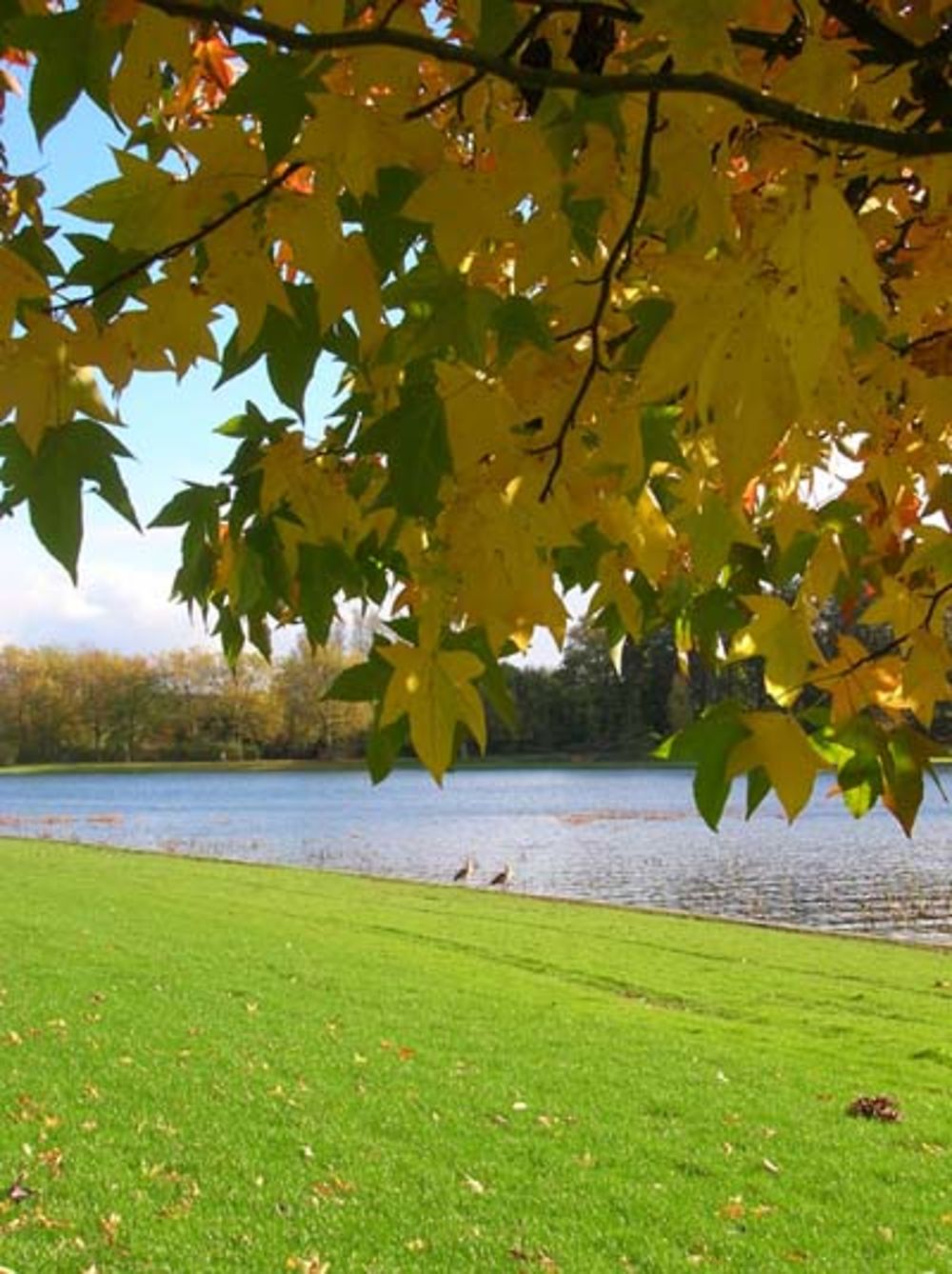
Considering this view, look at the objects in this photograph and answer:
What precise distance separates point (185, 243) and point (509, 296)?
1.31 feet

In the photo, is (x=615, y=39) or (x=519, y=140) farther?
(x=615, y=39)

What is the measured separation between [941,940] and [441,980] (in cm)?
831

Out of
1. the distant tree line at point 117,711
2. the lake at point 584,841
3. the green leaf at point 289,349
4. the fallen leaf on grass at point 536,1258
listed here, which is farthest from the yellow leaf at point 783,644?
the distant tree line at point 117,711

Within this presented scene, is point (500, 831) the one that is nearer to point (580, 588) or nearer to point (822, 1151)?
point (822, 1151)

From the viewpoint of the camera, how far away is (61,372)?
3.33 feet

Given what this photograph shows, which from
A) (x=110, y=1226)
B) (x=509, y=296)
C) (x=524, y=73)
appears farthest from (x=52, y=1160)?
(x=524, y=73)

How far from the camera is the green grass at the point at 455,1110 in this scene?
4.20 meters

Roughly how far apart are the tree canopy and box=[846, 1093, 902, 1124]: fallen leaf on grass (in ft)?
15.7

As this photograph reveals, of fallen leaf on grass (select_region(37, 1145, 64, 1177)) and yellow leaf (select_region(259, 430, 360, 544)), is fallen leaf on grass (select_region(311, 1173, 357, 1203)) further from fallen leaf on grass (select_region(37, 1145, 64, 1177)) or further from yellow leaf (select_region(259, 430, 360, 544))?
yellow leaf (select_region(259, 430, 360, 544))

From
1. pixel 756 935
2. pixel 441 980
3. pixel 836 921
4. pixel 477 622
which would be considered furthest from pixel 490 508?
pixel 836 921

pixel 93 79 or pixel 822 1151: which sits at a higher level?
pixel 93 79

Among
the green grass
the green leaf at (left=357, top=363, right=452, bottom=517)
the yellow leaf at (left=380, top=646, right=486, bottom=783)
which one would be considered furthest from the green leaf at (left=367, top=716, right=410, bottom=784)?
the green grass

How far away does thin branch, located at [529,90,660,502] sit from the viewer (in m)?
0.93

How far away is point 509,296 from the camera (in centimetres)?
128
